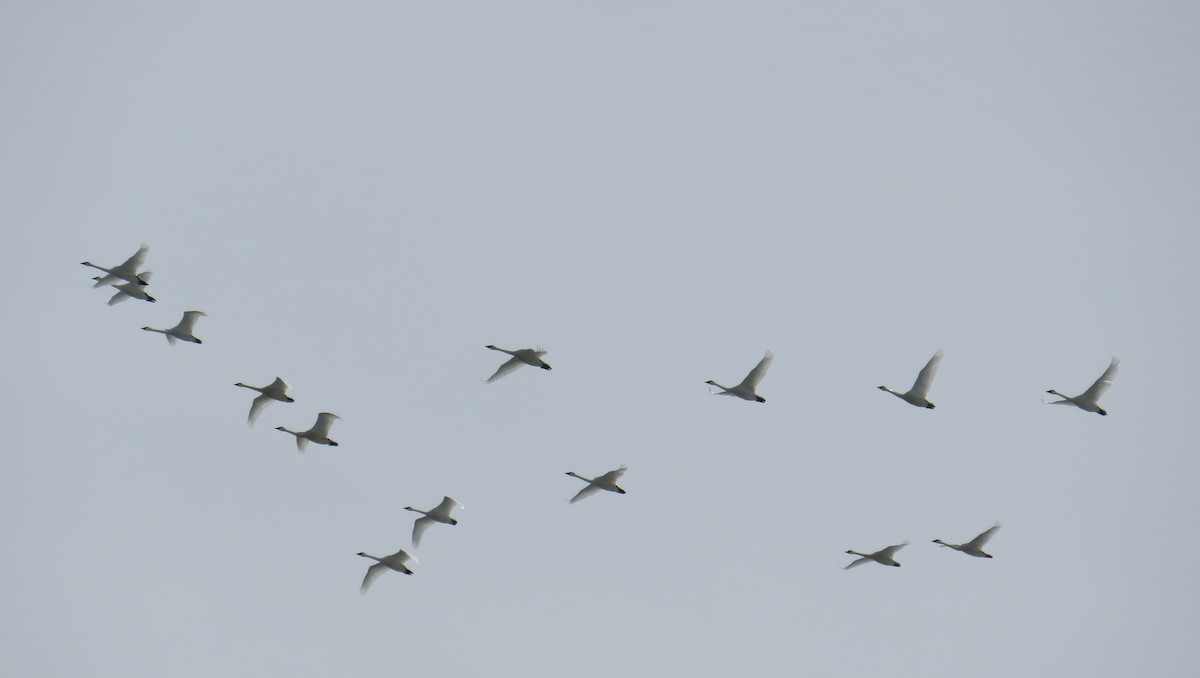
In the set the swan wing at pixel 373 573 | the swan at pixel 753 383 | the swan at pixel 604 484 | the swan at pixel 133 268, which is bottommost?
the swan wing at pixel 373 573

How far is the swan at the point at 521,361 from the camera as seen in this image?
59094 mm

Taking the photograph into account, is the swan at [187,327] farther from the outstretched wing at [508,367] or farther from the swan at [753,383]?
the swan at [753,383]

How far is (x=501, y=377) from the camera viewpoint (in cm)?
5978

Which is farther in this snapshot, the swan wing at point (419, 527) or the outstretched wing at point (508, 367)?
the swan wing at point (419, 527)

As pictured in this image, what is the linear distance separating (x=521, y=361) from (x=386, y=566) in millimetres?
11312

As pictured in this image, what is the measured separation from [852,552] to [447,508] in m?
15.6

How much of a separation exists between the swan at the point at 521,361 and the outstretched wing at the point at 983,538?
679 inches

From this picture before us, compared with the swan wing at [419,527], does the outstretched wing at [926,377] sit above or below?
above

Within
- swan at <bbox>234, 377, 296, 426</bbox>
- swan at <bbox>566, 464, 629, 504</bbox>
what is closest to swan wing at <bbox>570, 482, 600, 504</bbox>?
swan at <bbox>566, 464, 629, 504</bbox>

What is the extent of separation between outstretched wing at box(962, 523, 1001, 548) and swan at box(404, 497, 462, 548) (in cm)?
1929

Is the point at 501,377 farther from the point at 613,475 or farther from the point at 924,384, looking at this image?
the point at 924,384

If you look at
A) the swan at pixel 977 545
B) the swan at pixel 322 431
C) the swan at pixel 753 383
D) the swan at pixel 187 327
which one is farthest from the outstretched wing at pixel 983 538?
the swan at pixel 187 327

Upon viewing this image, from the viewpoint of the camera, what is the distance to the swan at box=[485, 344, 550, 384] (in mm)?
59094

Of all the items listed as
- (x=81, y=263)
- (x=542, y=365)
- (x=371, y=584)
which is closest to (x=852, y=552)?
(x=542, y=365)
